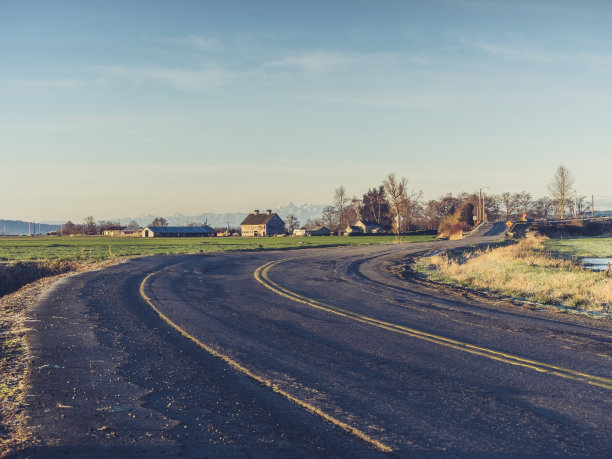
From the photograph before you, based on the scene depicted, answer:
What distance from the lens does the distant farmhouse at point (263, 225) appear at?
483 feet

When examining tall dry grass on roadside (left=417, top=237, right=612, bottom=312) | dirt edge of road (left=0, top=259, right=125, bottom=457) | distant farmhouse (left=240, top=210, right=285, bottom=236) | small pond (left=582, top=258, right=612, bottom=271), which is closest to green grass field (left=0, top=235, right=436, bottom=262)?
dirt edge of road (left=0, top=259, right=125, bottom=457)

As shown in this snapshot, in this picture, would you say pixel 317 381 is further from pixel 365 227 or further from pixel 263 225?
pixel 263 225

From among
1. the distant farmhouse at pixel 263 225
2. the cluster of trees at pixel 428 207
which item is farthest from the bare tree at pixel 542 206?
the distant farmhouse at pixel 263 225

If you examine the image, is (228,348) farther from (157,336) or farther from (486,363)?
Result: (486,363)

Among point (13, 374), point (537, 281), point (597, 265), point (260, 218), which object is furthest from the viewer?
point (260, 218)

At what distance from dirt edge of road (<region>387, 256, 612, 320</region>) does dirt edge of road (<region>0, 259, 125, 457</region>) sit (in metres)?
11.6

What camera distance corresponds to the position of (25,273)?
23734mm

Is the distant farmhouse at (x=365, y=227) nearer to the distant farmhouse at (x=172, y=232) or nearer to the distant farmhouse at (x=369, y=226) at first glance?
the distant farmhouse at (x=369, y=226)

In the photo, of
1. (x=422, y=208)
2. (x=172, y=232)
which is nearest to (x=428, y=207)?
(x=422, y=208)

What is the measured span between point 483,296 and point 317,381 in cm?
1031

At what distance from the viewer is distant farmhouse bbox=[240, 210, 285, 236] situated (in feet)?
483

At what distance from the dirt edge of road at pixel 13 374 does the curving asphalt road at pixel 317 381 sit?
0.54ft

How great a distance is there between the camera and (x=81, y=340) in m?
8.91

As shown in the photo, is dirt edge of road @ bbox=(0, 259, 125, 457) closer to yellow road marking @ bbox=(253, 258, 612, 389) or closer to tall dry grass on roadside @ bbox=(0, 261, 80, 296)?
yellow road marking @ bbox=(253, 258, 612, 389)
